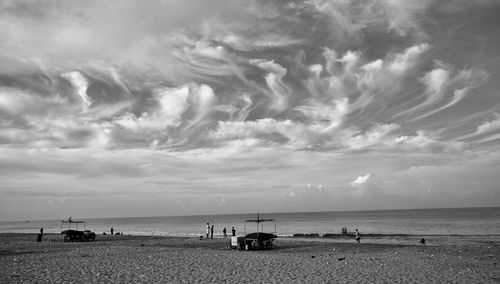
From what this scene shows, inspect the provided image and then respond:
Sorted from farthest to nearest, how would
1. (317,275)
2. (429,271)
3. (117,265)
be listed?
(117,265) → (429,271) → (317,275)

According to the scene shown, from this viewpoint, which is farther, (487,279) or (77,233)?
(77,233)

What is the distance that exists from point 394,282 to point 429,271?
4236mm

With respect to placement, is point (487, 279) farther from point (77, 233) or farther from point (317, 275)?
point (77, 233)

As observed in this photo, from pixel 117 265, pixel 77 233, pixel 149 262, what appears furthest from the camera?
pixel 77 233

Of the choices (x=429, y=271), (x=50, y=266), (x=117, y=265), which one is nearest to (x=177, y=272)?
(x=117, y=265)

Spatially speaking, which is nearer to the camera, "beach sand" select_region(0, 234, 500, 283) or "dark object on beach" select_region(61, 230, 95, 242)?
"beach sand" select_region(0, 234, 500, 283)

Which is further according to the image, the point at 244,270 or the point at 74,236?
the point at 74,236

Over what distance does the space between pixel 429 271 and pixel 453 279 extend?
2277 millimetres

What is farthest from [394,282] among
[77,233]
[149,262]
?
[77,233]

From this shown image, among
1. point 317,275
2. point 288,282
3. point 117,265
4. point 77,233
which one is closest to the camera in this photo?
point 288,282

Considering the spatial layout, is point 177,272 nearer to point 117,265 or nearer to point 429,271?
point 117,265

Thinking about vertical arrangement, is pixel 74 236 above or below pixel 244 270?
below

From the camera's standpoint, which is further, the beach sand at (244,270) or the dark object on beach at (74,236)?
the dark object on beach at (74,236)

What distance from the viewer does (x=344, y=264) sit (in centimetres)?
2105
